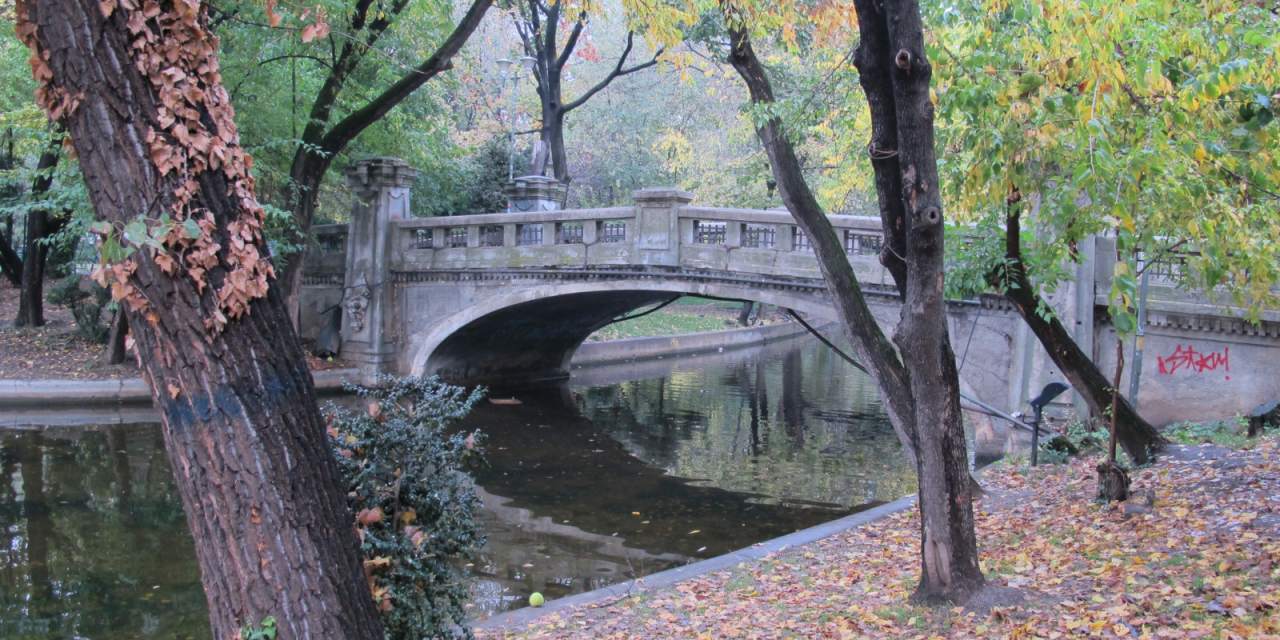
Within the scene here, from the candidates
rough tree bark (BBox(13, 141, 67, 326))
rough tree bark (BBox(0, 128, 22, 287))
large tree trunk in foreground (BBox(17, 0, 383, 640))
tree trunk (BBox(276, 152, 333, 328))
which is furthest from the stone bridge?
large tree trunk in foreground (BBox(17, 0, 383, 640))

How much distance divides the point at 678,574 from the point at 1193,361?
689cm

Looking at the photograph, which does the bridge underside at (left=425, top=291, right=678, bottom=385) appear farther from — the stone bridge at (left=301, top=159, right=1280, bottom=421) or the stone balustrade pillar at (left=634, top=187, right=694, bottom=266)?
the stone balustrade pillar at (left=634, top=187, right=694, bottom=266)

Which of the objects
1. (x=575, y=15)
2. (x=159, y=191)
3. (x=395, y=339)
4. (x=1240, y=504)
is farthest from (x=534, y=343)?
(x=159, y=191)

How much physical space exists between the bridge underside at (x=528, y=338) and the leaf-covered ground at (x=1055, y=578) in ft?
32.8

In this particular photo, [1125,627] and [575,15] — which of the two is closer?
[1125,627]

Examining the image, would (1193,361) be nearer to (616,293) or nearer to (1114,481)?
(1114,481)

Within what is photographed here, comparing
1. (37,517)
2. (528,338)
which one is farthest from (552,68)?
(37,517)

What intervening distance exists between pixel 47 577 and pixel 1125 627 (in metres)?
8.26

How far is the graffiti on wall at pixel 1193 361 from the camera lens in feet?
34.7

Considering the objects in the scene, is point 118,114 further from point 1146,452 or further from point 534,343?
point 534,343

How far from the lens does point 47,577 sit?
8320 mm

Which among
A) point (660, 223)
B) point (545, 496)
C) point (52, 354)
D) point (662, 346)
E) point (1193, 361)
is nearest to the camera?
point (1193, 361)

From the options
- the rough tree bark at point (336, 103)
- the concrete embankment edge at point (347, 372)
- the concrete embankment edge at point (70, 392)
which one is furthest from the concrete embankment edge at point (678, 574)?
the concrete embankment edge at point (70, 392)

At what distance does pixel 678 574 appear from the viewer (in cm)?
736
